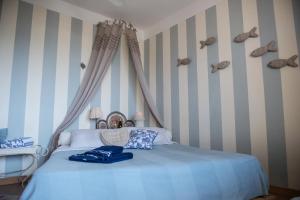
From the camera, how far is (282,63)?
8.29ft

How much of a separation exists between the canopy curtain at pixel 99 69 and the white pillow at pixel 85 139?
0.41 m

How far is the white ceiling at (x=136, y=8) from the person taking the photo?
3.65m

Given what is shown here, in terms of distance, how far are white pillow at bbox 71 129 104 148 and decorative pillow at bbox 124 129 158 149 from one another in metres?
0.43

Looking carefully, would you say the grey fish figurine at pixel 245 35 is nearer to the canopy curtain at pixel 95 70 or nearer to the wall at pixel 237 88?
the wall at pixel 237 88

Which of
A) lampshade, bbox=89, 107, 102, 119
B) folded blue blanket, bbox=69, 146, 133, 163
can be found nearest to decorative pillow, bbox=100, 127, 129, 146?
lampshade, bbox=89, 107, 102, 119

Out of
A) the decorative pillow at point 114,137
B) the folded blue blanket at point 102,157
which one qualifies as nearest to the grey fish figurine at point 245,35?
the decorative pillow at point 114,137

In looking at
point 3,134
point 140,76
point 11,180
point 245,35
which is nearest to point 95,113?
point 140,76

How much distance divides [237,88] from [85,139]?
2.26 metres

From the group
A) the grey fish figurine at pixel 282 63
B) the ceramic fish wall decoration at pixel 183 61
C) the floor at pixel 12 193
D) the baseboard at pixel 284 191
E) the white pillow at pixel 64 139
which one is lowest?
the baseboard at pixel 284 191

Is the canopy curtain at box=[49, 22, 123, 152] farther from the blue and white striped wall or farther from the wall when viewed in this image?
the wall

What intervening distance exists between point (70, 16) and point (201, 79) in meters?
2.54

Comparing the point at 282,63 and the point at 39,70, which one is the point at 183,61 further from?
the point at 39,70

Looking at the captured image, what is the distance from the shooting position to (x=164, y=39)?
416cm

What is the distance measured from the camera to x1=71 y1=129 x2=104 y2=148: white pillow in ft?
9.08
